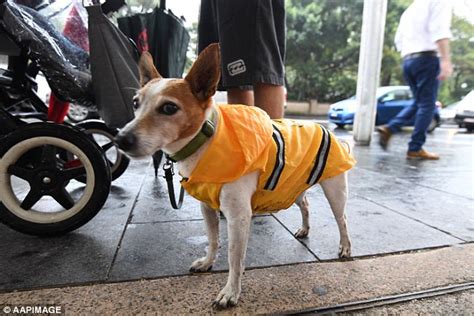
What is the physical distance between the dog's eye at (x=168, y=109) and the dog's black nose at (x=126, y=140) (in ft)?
0.55

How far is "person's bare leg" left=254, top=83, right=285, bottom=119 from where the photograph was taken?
2.48 m

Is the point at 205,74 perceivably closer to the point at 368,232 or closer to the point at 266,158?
the point at 266,158

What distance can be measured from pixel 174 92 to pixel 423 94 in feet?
15.2

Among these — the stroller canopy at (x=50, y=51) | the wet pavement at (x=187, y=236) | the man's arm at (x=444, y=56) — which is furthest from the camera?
the man's arm at (x=444, y=56)

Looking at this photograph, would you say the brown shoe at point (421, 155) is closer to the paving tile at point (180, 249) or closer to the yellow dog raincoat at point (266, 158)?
the paving tile at point (180, 249)

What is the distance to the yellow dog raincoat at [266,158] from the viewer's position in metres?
1.52

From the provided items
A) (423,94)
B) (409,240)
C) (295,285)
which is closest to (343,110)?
(423,94)

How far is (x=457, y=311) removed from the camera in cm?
151

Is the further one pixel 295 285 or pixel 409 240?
pixel 409 240

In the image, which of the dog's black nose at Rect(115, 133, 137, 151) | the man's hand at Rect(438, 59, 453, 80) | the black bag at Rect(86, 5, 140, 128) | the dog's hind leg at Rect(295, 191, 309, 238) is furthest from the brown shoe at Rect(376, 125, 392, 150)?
the dog's black nose at Rect(115, 133, 137, 151)

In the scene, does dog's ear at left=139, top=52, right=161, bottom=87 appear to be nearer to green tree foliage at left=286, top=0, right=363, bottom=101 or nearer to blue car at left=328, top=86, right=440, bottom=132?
blue car at left=328, top=86, right=440, bottom=132

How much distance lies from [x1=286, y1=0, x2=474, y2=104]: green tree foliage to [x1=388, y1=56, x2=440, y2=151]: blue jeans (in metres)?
17.8

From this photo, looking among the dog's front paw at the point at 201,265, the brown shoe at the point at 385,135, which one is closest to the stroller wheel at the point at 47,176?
the dog's front paw at the point at 201,265

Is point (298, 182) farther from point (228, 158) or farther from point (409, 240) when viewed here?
point (409, 240)
